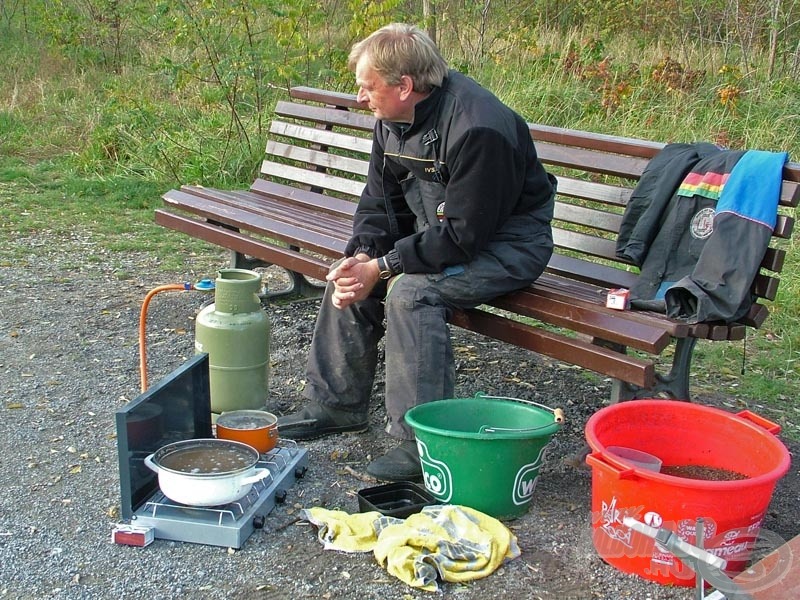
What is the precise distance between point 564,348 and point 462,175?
70cm

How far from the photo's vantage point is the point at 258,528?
9.75ft

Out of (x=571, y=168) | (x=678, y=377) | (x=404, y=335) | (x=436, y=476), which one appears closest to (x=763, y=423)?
(x=678, y=377)

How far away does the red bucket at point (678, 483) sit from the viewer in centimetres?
252

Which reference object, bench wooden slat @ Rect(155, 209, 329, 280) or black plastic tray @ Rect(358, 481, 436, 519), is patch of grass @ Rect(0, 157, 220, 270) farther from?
black plastic tray @ Rect(358, 481, 436, 519)

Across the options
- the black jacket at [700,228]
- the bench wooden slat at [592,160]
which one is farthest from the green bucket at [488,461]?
the bench wooden slat at [592,160]

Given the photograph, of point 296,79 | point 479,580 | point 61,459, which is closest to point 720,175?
point 479,580

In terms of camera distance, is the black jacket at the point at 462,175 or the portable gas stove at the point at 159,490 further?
the black jacket at the point at 462,175

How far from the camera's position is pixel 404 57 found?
10.9ft

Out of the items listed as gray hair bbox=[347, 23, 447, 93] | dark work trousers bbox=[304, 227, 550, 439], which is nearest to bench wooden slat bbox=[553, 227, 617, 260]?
dark work trousers bbox=[304, 227, 550, 439]

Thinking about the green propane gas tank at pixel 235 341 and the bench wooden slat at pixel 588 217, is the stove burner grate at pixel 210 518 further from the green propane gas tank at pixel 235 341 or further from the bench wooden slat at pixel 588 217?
the bench wooden slat at pixel 588 217

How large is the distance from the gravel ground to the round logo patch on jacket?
93cm

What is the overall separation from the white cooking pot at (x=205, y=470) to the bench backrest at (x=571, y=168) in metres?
1.75

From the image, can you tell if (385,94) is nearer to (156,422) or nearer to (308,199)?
(156,422)

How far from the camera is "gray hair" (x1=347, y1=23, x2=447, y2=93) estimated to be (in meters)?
3.32
